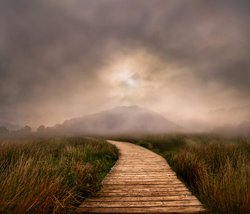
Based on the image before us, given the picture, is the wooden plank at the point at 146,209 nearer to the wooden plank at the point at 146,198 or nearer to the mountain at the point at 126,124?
the wooden plank at the point at 146,198

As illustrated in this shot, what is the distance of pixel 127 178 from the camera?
5.95m

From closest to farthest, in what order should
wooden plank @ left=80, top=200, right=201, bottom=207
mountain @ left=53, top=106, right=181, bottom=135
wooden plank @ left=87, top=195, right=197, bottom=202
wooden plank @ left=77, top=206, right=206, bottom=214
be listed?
wooden plank @ left=77, top=206, right=206, bottom=214, wooden plank @ left=80, top=200, right=201, bottom=207, wooden plank @ left=87, top=195, right=197, bottom=202, mountain @ left=53, top=106, right=181, bottom=135

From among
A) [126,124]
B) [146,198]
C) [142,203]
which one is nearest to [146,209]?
[142,203]

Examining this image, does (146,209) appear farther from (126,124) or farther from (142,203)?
(126,124)

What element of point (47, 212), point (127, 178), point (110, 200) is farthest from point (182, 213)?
point (127, 178)

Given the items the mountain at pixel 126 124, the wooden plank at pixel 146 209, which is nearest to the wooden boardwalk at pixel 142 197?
the wooden plank at pixel 146 209

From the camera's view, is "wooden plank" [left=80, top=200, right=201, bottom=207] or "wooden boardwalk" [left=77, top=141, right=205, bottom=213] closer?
"wooden boardwalk" [left=77, top=141, right=205, bottom=213]

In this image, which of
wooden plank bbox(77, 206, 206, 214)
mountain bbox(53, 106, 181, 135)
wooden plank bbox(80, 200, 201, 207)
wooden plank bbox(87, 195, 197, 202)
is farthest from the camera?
mountain bbox(53, 106, 181, 135)

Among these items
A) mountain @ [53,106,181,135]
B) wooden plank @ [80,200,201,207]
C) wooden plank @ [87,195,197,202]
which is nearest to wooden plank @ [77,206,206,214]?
wooden plank @ [80,200,201,207]

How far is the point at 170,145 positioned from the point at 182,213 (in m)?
12.6

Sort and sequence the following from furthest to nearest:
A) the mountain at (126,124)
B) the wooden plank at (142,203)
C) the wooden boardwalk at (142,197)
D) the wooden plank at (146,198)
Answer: the mountain at (126,124) → the wooden plank at (146,198) → the wooden plank at (142,203) → the wooden boardwalk at (142,197)

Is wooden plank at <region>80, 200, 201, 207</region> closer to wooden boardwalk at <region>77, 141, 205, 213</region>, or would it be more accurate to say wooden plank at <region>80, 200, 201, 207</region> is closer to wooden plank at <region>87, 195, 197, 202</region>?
wooden boardwalk at <region>77, 141, 205, 213</region>

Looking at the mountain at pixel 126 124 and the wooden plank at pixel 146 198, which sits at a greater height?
the mountain at pixel 126 124

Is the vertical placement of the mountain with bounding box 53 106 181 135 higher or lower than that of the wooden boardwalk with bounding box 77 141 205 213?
higher
